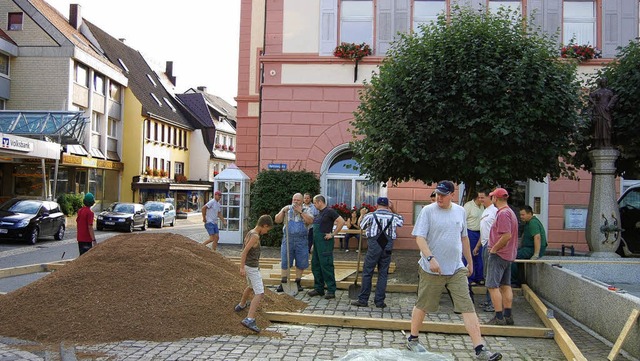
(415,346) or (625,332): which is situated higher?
(625,332)

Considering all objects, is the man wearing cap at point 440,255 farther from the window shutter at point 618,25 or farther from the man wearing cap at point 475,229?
the window shutter at point 618,25

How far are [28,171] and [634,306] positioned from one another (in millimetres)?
33146

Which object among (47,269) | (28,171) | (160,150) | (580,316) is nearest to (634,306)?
(580,316)

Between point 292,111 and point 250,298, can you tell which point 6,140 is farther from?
point 250,298

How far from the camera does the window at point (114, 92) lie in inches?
1700

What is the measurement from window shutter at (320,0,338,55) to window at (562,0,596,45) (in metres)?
7.06

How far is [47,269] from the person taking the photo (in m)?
12.5

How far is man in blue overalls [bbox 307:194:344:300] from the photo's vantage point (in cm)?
1018

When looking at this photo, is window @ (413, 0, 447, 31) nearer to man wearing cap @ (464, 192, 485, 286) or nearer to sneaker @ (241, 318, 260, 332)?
man wearing cap @ (464, 192, 485, 286)

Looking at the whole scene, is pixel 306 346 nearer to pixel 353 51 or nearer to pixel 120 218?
pixel 353 51

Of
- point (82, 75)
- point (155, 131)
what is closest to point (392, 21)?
point (82, 75)

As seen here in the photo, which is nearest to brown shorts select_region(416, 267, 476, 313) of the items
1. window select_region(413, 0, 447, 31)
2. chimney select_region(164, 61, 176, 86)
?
window select_region(413, 0, 447, 31)

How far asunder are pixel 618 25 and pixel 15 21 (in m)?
31.9

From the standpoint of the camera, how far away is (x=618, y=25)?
18.9 meters
